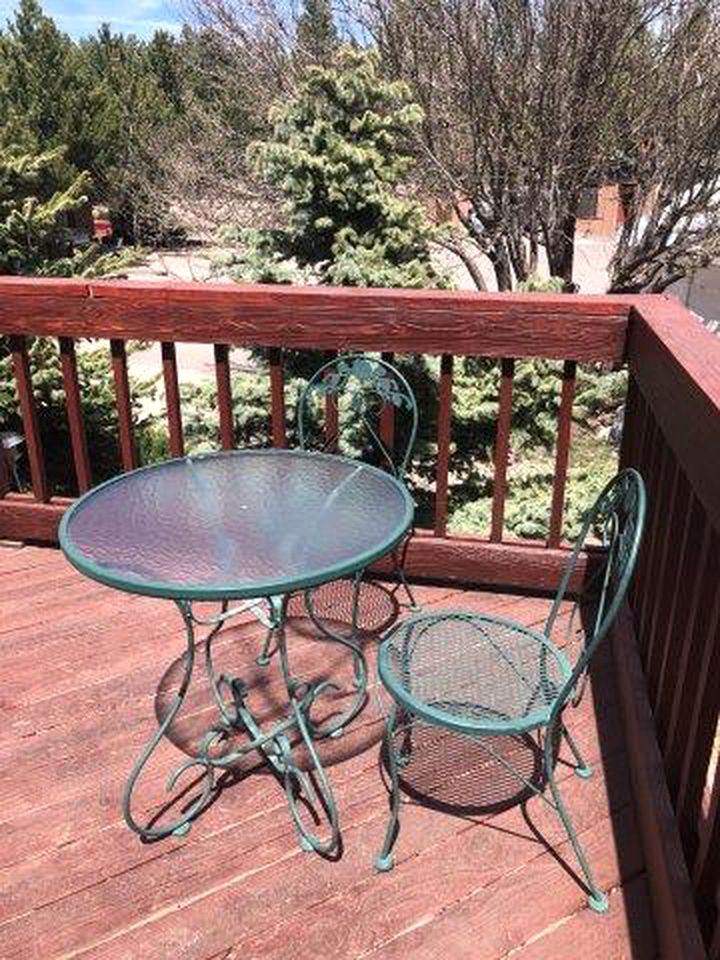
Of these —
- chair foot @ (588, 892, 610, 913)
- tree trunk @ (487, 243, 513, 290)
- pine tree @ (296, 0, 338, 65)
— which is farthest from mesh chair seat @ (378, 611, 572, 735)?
pine tree @ (296, 0, 338, 65)

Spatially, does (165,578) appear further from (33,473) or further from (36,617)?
(33,473)

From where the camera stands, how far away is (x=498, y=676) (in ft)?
5.92

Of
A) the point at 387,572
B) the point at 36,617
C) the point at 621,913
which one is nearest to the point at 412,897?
the point at 621,913

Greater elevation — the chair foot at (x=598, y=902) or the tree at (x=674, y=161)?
the tree at (x=674, y=161)

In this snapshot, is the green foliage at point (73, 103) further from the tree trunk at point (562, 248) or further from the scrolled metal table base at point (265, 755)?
the scrolled metal table base at point (265, 755)

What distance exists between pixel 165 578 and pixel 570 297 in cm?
145

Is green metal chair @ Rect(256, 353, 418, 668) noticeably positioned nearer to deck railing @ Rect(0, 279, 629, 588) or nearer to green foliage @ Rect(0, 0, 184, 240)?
deck railing @ Rect(0, 279, 629, 588)

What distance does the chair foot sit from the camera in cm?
159

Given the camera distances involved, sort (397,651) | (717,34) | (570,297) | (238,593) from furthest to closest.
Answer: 1. (717,34)
2. (570,297)
3. (397,651)
4. (238,593)

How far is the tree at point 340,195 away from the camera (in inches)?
194

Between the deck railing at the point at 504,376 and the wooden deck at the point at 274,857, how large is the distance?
194 mm

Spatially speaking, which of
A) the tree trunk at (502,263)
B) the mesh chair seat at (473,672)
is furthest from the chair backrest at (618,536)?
the tree trunk at (502,263)

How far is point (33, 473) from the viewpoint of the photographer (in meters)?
2.98

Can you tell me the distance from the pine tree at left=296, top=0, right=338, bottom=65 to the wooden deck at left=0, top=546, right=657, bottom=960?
29.5ft
